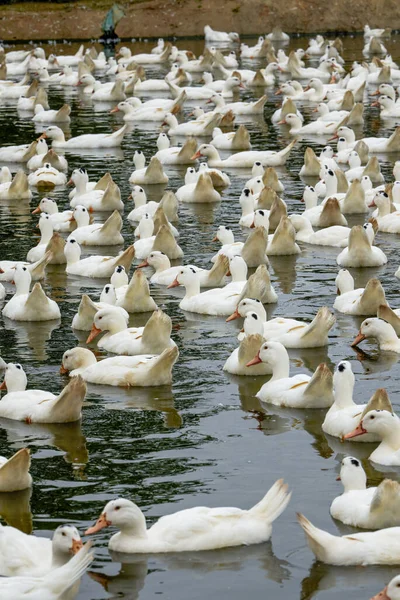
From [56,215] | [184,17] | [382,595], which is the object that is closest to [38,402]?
[382,595]

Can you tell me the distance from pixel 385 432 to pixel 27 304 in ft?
19.4

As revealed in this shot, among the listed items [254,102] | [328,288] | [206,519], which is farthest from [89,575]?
[254,102]

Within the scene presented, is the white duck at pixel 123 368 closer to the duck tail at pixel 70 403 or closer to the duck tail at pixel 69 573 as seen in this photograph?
the duck tail at pixel 70 403

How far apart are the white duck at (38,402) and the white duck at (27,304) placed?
2920 millimetres

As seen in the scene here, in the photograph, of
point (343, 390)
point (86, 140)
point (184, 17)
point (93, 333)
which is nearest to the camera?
point (343, 390)

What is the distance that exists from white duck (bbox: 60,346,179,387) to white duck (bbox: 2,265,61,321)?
6.63ft

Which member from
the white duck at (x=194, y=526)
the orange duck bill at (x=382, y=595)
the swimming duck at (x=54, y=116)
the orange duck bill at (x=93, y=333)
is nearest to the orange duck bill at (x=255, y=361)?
the orange duck bill at (x=93, y=333)

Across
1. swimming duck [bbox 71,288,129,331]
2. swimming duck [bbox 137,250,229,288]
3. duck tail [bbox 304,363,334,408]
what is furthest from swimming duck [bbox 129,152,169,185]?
duck tail [bbox 304,363,334,408]

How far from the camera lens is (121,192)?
23.8 meters

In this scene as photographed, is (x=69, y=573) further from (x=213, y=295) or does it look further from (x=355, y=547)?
(x=213, y=295)

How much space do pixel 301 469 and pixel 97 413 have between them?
2.42 meters

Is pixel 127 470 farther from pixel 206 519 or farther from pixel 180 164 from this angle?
pixel 180 164

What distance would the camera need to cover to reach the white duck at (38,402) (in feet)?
40.1

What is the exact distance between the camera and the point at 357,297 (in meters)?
15.8
